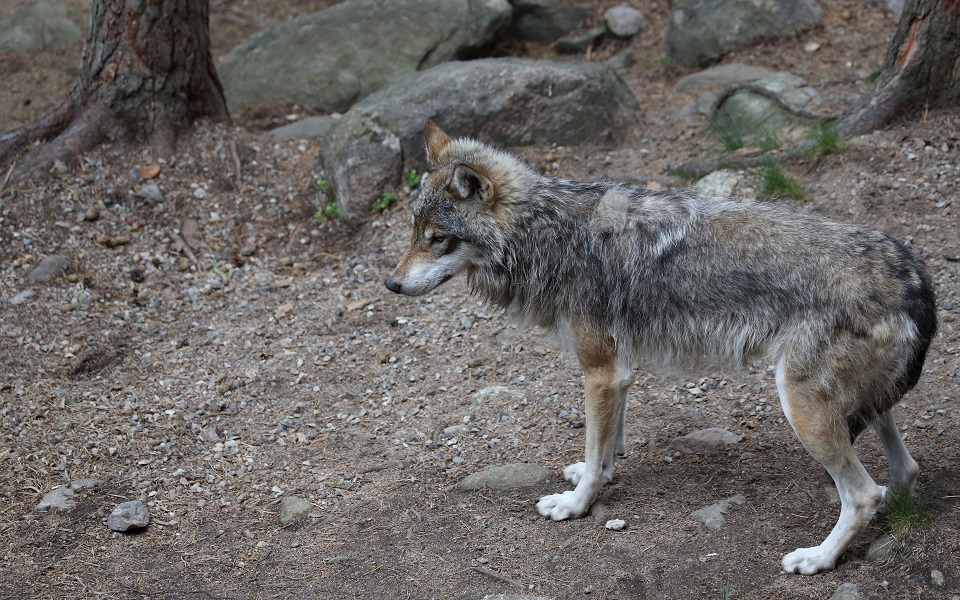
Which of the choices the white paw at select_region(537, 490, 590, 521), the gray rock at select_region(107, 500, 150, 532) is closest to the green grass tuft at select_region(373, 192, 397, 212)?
the gray rock at select_region(107, 500, 150, 532)

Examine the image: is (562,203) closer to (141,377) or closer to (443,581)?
(443,581)

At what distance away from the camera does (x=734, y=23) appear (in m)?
10.9

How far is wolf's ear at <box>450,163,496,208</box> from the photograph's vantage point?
4.68 metres

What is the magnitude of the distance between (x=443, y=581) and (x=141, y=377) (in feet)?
10.9

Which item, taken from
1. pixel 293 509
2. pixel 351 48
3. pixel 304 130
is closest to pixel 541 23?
pixel 351 48

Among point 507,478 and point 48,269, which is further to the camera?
point 48,269

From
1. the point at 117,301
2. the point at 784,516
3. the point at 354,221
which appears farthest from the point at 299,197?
the point at 784,516

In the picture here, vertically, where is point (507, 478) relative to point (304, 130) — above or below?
below

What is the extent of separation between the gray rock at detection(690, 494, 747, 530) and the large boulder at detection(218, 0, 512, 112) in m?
7.64

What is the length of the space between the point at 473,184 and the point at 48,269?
4621 mm

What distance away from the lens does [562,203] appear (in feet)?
16.1

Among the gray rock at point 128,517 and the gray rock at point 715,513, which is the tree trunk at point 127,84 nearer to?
the gray rock at point 128,517

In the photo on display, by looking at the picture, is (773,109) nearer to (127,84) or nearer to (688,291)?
(688,291)

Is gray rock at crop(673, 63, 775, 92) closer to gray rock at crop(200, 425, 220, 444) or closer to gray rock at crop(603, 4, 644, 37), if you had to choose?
gray rock at crop(603, 4, 644, 37)
